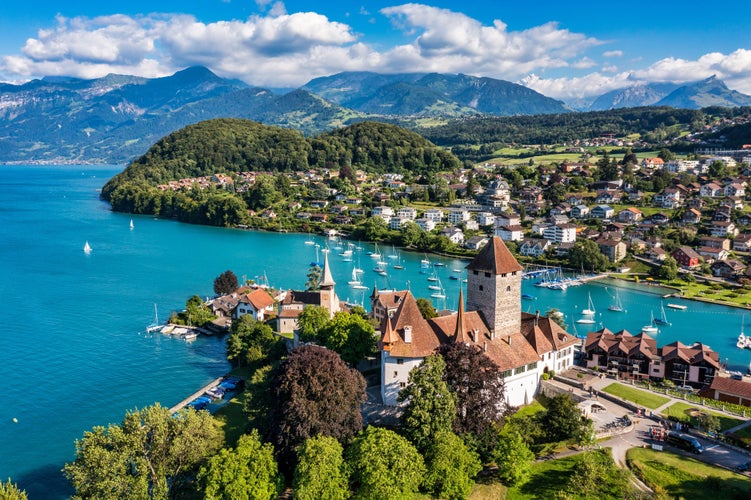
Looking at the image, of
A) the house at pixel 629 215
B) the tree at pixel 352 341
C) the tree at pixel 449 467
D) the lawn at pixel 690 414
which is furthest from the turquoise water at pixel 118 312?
the house at pixel 629 215

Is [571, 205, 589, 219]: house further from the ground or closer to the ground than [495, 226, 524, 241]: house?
further from the ground

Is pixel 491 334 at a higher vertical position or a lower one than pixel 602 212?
lower

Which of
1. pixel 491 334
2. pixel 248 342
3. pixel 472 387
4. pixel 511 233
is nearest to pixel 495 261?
pixel 491 334

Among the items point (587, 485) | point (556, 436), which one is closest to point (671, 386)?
point (556, 436)

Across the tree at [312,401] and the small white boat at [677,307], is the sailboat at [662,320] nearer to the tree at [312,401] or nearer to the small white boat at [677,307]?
the small white boat at [677,307]

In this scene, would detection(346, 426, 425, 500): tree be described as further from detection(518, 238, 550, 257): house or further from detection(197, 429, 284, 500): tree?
detection(518, 238, 550, 257): house

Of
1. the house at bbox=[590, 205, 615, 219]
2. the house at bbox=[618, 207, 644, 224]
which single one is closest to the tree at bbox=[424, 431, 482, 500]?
the house at bbox=[618, 207, 644, 224]

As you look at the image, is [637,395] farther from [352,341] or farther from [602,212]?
[602,212]
